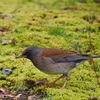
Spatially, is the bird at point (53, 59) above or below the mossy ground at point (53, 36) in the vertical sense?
above

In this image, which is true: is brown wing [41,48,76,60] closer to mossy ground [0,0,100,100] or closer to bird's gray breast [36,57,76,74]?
bird's gray breast [36,57,76,74]

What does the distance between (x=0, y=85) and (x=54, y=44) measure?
2.86 metres

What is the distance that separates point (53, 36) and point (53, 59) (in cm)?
341

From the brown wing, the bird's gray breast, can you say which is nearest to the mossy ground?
the bird's gray breast

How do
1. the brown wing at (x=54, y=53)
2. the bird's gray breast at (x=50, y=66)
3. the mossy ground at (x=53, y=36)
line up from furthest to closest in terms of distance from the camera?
1. the mossy ground at (x=53, y=36)
2. the brown wing at (x=54, y=53)
3. the bird's gray breast at (x=50, y=66)

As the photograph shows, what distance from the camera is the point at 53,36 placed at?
34.8 ft

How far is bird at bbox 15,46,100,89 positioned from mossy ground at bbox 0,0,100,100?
0.31 metres

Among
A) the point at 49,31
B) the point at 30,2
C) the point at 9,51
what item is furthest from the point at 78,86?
the point at 30,2

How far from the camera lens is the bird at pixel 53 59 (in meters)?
7.13

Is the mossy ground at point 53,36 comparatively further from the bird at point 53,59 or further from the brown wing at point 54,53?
the brown wing at point 54,53

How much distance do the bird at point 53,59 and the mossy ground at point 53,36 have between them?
312 mm

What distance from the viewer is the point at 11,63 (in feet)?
27.6

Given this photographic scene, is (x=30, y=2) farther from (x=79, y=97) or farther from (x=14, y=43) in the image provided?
(x=79, y=97)

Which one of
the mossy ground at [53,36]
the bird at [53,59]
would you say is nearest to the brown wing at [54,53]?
the bird at [53,59]
